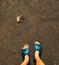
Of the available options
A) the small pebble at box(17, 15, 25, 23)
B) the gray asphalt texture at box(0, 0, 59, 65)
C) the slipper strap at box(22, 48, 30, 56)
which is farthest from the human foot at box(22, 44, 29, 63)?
the small pebble at box(17, 15, 25, 23)

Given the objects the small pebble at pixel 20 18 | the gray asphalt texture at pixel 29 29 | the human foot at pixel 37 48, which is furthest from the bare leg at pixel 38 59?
the small pebble at pixel 20 18

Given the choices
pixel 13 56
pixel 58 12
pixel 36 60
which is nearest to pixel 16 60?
pixel 13 56

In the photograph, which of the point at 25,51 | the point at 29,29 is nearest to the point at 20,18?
the point at 29,29

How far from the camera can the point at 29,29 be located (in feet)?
17.5

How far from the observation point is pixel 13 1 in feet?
18.8

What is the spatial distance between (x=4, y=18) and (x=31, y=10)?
0.66m

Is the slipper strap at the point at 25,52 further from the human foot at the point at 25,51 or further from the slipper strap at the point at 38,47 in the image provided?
the slipper strap at the point at 38,47

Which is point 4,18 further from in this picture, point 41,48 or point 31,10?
point 41,48

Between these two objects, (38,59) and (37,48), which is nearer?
(38,59)

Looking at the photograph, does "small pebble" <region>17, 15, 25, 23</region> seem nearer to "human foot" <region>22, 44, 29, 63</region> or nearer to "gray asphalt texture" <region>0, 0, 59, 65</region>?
"gray asphalt texture" <region>0, 0, 59, 65</region>

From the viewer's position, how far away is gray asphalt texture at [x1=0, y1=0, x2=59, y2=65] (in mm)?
5094

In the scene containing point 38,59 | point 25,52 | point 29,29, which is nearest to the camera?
point 38,59

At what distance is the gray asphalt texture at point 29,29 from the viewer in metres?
5.09

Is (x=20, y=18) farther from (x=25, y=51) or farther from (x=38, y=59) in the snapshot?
(x=38, y=59)
